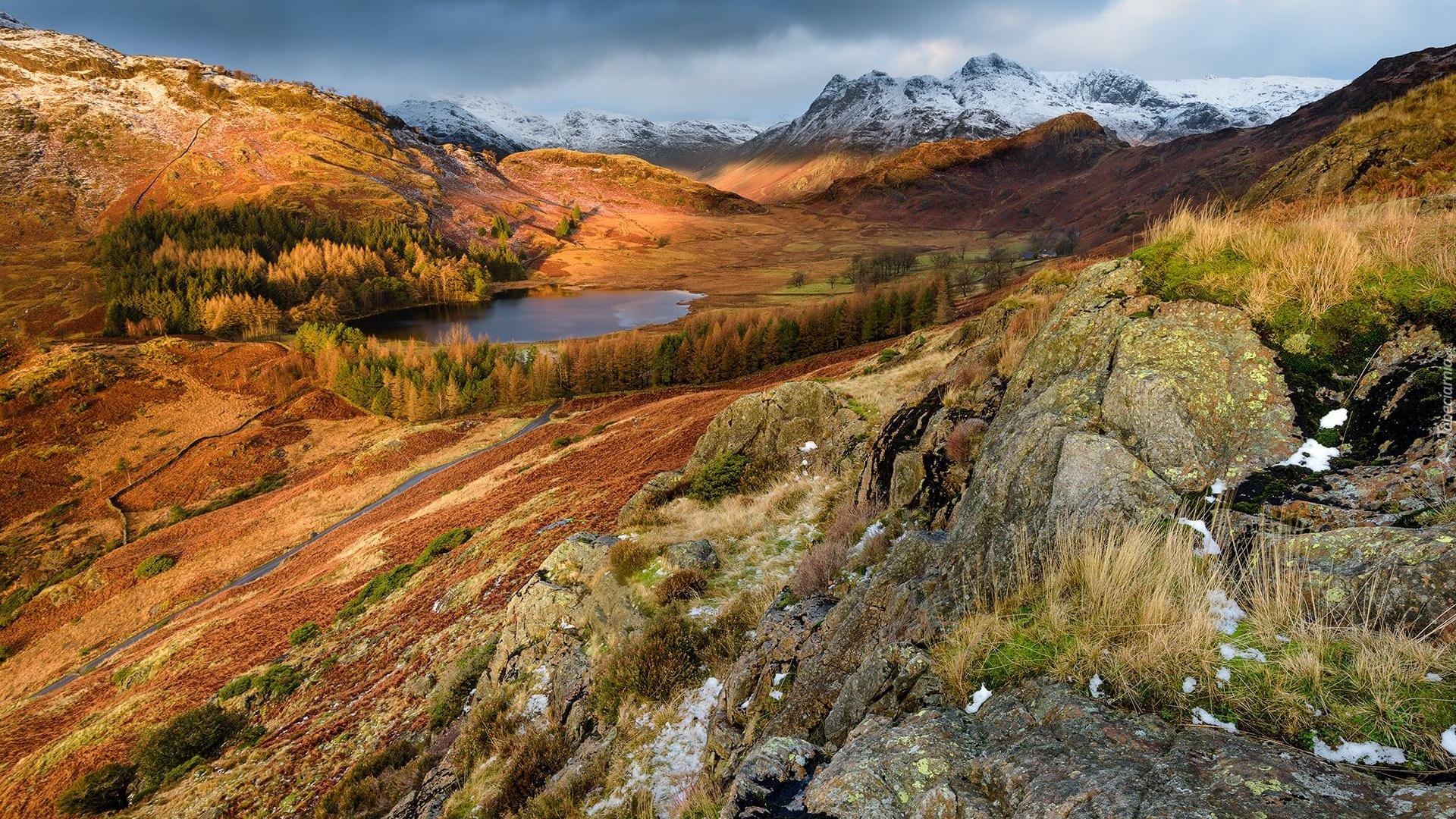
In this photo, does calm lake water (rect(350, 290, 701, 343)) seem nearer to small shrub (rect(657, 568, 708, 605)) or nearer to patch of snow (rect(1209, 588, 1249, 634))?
small shrub (rect(657, 568, 708, 605))

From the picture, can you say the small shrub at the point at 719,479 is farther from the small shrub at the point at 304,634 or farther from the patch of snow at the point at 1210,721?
the small shrub at the point at 304,634

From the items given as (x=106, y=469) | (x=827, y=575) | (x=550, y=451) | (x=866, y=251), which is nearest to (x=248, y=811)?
(x=827, y=575)

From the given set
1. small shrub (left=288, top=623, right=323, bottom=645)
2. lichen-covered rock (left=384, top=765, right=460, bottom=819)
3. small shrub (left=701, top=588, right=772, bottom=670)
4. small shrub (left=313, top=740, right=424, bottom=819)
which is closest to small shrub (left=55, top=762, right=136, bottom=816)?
small shrub (left=288, top=623, right=323, bottom=645)

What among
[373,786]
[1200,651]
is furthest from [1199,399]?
[373,786]

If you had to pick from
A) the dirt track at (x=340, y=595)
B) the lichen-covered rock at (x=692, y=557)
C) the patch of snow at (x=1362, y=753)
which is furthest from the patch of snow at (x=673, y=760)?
the dirt track at (x=340, y=595)

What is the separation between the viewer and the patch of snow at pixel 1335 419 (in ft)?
17.7

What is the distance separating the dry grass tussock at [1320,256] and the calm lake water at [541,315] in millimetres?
102854

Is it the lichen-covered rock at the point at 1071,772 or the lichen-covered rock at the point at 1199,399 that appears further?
the lichen-covered rock at the point at 1199,399

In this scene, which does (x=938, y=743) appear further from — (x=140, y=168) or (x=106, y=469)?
(x=140, y=168)

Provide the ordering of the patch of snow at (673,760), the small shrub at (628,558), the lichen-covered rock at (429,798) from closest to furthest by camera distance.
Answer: the patch of snow at (673,760) → the lichen-covered rock at (429,798) → the small shrub at (628,558)

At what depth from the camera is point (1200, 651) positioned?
3.82 meters

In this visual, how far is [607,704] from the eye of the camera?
10000mm

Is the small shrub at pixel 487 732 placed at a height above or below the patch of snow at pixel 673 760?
below

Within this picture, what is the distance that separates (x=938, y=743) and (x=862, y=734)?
0.77 meters
